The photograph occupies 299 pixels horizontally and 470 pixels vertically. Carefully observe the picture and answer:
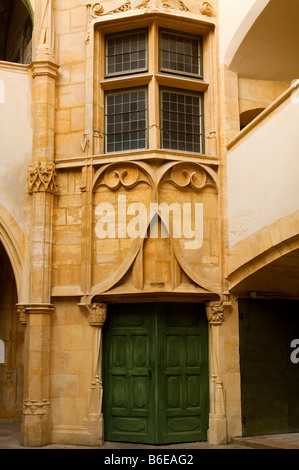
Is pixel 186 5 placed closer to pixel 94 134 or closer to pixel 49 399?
pixel 94 134

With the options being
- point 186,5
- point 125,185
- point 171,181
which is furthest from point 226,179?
point 186,5

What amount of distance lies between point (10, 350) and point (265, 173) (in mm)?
5684

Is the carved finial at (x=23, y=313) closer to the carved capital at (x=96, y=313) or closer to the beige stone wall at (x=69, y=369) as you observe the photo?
the beige stone wall at (x=69, y=369)

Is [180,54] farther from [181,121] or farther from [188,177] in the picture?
[188,177]

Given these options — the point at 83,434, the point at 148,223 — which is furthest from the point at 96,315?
the point at 83,434

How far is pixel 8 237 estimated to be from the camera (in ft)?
28.7

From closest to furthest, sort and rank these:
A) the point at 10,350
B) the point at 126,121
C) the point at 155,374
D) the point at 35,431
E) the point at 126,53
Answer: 1. the point at 35,431
2. the point at 155,374
3. the point at 126,121
4. the point at 126,53
5. the point at 10,350

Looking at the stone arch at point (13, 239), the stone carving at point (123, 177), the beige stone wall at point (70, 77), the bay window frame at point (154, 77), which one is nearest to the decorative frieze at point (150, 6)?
the bay window frame at point (154, 77)

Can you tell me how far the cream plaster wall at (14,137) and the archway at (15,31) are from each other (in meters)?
1.35

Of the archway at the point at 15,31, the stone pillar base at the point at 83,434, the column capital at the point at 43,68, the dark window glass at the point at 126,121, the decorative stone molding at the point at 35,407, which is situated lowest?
the stone pillar base at the point at 83,434

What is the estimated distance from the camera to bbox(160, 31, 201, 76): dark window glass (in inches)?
360

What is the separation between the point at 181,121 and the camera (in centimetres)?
909

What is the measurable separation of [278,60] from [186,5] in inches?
64.3

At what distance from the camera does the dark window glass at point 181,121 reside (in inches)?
353
